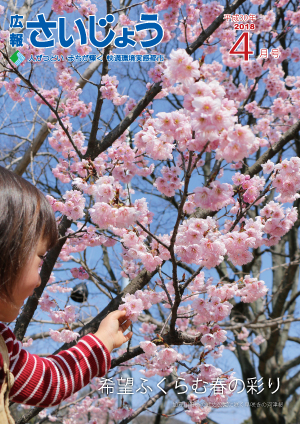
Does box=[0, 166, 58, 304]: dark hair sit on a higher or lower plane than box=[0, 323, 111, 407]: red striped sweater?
higher

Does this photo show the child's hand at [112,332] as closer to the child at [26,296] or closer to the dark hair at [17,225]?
A: the child at [26,296]

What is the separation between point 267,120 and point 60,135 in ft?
11.9

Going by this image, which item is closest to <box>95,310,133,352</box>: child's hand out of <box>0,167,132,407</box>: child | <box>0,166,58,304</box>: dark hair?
<box>0,167,132,407</box>: child

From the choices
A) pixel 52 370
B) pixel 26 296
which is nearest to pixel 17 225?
pixel 26 296

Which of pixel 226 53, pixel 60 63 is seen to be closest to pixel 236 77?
pixel 226 53

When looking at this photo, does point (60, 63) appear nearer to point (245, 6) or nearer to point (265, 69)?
point (265, 69)

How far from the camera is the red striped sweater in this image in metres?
1.38

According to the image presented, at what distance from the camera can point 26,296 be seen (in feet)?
4.24

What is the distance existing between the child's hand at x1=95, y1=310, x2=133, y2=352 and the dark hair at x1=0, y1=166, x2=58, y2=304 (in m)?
0.49

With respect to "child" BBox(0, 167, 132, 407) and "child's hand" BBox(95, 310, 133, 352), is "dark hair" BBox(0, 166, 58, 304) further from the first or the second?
"child's hand" BBox(95, 310, 133, 352)

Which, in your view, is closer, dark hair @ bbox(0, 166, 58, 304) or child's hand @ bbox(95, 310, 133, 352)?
dark hair @ bbox(0, 166, 58, 304)

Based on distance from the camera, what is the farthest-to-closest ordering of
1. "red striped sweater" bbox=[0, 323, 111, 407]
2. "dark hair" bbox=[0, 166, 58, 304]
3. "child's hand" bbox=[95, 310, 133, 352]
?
1. "child's hand" bbox=[95, 310, 133, 352]
2. "red striped sweater" bbox=[0, 323, 111, 407]
3. "dark hair" bbox=[0, 166, 58, 304]

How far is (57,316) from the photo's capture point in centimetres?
342

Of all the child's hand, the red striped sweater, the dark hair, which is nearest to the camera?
the dark hair
